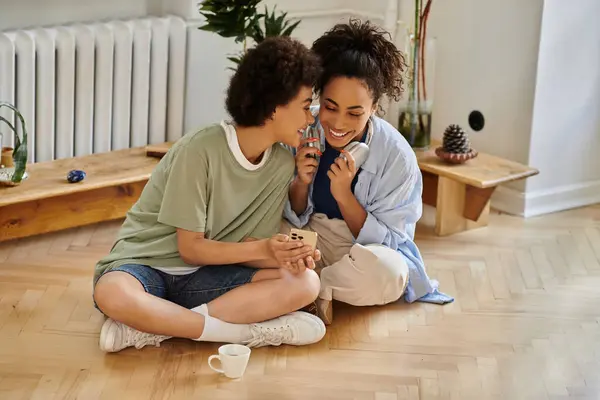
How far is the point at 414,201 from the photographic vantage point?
3070 mm

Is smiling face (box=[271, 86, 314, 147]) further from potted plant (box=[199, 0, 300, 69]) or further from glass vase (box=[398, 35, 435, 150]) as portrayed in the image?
glass vase (box=[398, 35, 435, 150])

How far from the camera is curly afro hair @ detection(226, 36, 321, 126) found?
8.79 feet

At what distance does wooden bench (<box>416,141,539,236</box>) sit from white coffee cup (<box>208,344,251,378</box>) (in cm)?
129

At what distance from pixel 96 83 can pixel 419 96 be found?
119 centimetres

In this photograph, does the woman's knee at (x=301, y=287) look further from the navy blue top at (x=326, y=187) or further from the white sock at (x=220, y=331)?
the navy blue top at (x=326, y=187)

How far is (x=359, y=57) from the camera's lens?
2.85 metres

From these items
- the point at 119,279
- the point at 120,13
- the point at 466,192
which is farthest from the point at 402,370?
the point at 120,13

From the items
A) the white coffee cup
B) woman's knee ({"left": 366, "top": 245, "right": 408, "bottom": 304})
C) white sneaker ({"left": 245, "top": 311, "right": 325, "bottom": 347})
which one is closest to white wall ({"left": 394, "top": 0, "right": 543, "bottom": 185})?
woman's knee ({"left": 366, "top": 245, "right": 408, "bottom": 304})

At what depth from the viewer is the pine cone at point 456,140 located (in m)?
3.73

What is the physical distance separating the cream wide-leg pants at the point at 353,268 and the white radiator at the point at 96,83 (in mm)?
1077

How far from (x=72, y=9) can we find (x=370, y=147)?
1436mm

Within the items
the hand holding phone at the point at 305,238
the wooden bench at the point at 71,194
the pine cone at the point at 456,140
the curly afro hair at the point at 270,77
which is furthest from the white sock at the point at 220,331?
the pine cone at the point at 456,140

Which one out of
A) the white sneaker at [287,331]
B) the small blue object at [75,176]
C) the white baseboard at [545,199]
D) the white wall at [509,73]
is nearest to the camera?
the white sneaker at [287,331]

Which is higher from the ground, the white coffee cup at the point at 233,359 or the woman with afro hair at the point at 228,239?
the woman with afro hair at the point at 228,239
